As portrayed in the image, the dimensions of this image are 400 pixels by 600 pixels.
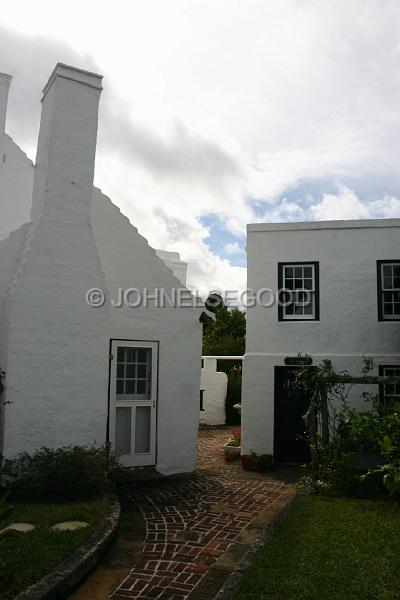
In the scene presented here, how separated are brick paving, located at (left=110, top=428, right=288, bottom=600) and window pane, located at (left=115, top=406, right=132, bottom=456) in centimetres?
77

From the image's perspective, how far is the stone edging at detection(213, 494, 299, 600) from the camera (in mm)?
4646

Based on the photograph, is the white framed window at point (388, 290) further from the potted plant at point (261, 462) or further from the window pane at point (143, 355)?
the window pane at point (143, 355)

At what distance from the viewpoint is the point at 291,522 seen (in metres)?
6.77

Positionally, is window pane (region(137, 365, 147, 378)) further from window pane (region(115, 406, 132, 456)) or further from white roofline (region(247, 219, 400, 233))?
white roofline (region(247, 219, 400, 233))

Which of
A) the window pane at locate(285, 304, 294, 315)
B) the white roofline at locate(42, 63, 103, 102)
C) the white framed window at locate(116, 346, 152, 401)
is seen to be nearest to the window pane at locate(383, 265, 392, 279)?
the window pane at locate(285, 304, 294, 315)

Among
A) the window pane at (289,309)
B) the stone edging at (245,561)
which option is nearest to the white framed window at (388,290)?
the window pane at (289,309)

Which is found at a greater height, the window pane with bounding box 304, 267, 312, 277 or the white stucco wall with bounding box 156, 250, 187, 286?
the white stucco wall with bounding box 156, 250, 187, 286

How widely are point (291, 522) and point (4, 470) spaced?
397cm

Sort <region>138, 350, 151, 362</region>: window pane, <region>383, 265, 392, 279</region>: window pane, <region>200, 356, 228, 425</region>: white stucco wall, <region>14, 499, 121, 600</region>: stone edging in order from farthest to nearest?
<region>200, 356, 228, 425</region>: white stucco wall → <region>383, 265, 392, 279</region>: window pane → <region>138, 350, 151, 362</region>: window pane → <region>14, 499, 121, 600</region>: stone edging

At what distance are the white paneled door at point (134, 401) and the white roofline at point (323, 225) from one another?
413cm

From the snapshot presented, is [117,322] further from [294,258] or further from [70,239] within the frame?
[294,258]

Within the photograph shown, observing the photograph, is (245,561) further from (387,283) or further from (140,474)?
(387,283)

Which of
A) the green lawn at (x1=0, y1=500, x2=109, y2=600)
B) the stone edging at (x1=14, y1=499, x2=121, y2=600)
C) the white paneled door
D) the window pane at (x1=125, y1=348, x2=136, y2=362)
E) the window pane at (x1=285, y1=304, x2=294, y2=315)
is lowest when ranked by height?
the stone edging at (x1=14, y1=499, x2=121, y2=600)

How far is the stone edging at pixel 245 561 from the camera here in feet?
15.2
